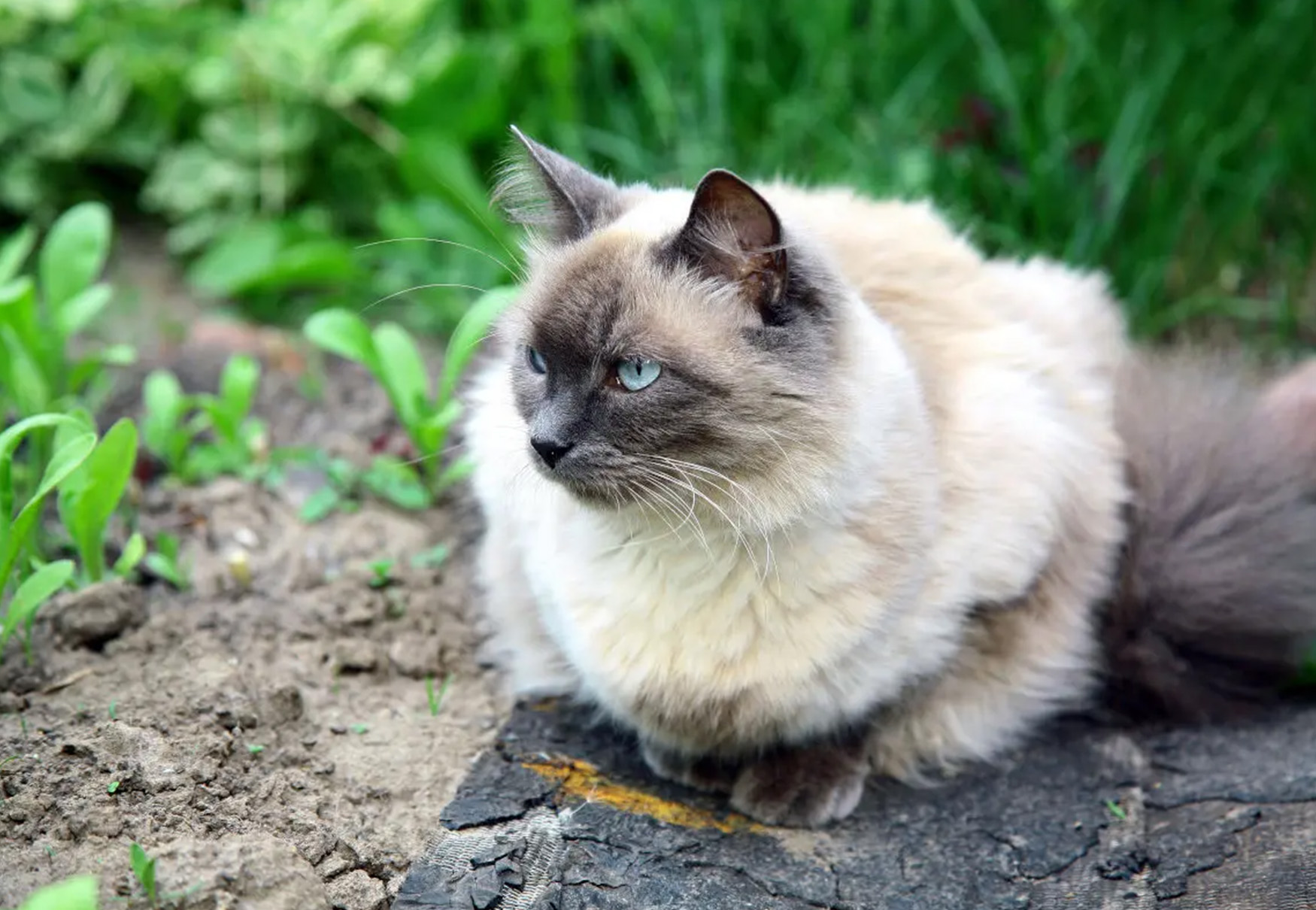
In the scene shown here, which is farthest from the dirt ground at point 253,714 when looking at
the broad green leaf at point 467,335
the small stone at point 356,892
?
the broad green leaf at point 467,335

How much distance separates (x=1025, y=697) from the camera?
2457mm

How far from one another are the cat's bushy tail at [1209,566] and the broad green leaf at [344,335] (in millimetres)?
1636

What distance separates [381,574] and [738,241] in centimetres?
119

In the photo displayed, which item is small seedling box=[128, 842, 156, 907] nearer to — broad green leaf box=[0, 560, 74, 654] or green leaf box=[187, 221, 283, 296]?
broad green leaf box=[0, 560, 74, 654]

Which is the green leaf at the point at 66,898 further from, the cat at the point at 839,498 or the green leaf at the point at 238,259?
the green leaf at the point at 238,259

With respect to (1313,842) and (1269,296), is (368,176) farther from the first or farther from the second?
(1313,842)

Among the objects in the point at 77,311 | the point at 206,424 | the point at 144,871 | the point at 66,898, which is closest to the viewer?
the point at 66,898

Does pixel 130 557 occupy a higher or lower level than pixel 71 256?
lower

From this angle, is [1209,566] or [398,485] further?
[398,485]

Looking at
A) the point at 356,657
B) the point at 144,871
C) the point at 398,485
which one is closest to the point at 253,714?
the point at 356,657

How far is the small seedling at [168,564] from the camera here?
258 centimetres

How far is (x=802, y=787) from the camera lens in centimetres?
225

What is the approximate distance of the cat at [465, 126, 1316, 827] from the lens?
6.47ft

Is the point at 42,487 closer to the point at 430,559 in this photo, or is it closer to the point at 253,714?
the point at 253,714
